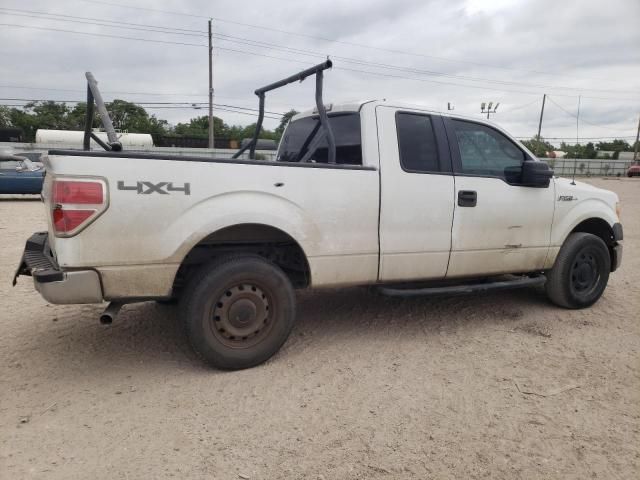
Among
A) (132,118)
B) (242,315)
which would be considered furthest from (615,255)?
(132,118)

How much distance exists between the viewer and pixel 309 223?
3455 millimetres

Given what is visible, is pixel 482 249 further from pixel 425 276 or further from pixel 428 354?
pixel 428 354

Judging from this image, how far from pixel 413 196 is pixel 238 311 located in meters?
1.64

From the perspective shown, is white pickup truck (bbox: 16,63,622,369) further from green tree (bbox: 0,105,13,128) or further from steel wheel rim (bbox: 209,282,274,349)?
green tree (bbox: 0,105,13,128)

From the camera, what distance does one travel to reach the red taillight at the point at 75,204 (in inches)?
109

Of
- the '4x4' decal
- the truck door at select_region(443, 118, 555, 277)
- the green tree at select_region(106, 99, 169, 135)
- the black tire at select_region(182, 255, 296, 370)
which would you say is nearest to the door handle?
the truck door at select_region(443, 118, 555, 277)

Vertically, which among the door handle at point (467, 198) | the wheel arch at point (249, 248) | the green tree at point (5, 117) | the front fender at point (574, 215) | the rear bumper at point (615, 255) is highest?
the green tree at point (5, 117)

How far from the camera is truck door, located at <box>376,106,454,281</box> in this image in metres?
3.76

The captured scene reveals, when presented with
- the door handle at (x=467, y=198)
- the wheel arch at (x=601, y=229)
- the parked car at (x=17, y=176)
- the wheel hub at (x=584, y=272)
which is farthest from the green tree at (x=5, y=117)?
the wheel hub at (x=584, y=272)

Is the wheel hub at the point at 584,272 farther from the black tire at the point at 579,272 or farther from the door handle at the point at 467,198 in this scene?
the door handle at the point at 467,198

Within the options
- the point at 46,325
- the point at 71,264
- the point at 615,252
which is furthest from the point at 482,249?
the point at 46,325

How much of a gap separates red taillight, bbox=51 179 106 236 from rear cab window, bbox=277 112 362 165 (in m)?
1.89

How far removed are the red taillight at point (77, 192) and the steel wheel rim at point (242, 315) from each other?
3.28ft

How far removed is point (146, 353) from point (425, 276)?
91.2 inches
